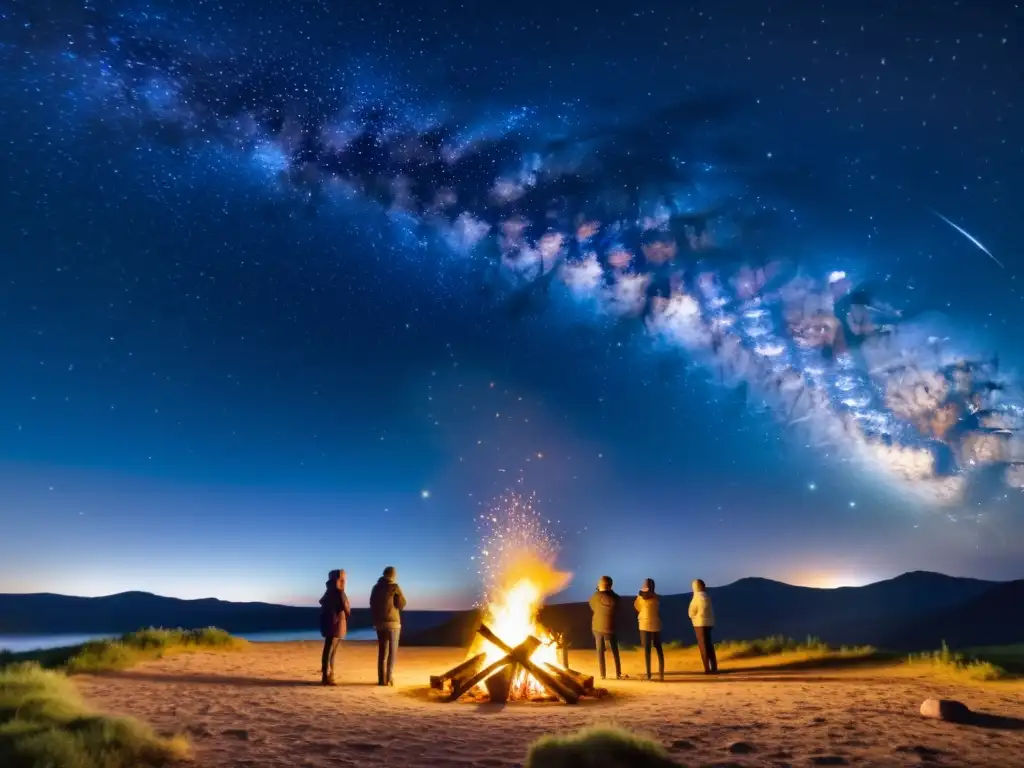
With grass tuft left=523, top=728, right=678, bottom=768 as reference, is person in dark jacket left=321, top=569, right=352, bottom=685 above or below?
above

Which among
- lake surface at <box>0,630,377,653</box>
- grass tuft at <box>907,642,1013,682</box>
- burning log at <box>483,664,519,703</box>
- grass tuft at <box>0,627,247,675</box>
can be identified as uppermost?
grass tuft at <box>0,627,247,675</box>

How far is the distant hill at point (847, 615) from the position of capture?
53.4 metres

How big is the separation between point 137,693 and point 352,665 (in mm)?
7063

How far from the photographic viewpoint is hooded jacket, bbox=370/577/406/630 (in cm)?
1547

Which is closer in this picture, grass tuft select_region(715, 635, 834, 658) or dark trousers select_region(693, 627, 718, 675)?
dark trousers select_region(693, 627, 718, 675)

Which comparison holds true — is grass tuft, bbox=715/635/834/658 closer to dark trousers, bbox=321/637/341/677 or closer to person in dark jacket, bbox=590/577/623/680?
person in dark jacket, bbox=590/577/623/680

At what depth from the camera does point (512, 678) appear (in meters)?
→ 14.1

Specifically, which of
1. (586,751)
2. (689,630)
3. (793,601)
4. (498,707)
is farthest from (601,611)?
(793,601)

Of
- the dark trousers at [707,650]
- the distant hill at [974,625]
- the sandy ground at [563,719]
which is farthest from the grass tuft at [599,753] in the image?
the distant hill at [974,625]

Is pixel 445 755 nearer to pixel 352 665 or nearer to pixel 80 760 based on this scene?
pixel 80 760

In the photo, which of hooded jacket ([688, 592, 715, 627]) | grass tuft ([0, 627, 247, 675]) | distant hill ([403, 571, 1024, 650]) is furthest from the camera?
distant hill ([403, 571, 1024, 650])

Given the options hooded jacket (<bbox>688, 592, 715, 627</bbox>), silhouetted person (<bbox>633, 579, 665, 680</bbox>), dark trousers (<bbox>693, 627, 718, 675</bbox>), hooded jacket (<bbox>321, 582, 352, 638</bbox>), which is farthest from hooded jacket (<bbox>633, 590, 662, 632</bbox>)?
hooded jacket (<bbox>321, 582, 352, 638</bbox>)

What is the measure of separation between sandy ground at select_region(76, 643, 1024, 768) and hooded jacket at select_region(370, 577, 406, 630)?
1.29 metres

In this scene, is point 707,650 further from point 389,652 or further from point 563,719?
point 563,719
